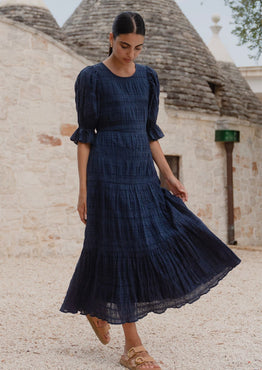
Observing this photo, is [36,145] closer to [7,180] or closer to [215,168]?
[7,180]

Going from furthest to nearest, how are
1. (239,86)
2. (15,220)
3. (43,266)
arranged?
(239,86) < (15,220) < (43,266)

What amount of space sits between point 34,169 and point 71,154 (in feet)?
2.23

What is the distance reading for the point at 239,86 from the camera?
50.6 feet

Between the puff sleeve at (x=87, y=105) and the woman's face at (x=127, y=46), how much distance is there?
0.18m

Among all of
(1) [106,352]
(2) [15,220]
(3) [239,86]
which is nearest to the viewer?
(1) [106,352]

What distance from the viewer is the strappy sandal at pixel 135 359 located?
3.18 m

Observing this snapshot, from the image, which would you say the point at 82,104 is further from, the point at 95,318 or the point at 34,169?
the point at 34,169

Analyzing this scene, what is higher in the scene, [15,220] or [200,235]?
[200,235]

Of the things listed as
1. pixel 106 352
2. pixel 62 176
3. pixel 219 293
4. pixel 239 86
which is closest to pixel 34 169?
pixel 62 176

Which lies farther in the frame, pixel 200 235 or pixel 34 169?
pixel 34 169

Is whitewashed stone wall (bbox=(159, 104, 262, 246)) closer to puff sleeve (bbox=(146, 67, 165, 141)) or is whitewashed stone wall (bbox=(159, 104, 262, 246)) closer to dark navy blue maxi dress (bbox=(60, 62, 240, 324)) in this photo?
puff sleeve (bbox=(146, 67, 165, 141))

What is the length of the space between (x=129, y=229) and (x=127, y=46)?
3.19 feet

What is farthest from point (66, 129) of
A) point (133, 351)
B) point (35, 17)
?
point (133, 351)

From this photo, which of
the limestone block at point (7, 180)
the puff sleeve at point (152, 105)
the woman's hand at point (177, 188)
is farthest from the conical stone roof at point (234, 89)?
the woman's hand at point (177, 188)
